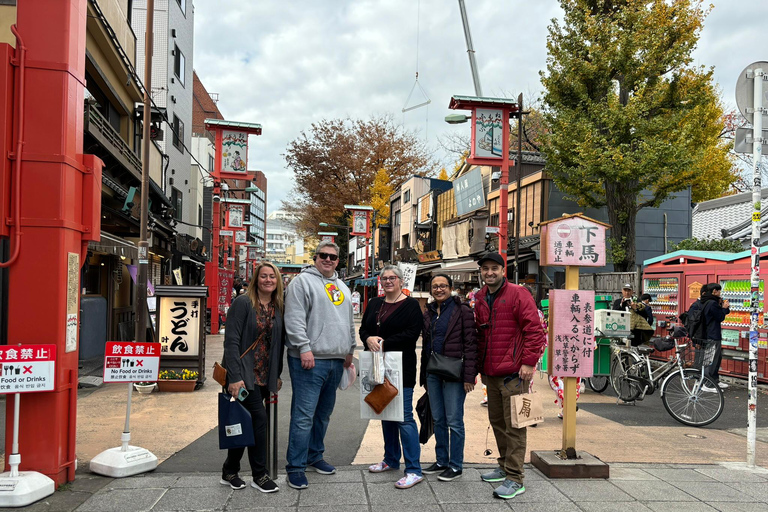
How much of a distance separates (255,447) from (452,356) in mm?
1735

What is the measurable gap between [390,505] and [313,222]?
44.8 m

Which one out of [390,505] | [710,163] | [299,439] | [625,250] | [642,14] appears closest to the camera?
[390,505]

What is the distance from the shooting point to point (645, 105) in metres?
19.0

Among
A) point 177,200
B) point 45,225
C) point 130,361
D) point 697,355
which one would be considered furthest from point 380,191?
point 45,225

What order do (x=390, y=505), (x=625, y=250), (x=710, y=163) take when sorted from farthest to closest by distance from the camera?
(x=710, y=163)
(x=625, y=250)
(x=390, y=505)

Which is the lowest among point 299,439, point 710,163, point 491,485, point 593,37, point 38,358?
point 491,485

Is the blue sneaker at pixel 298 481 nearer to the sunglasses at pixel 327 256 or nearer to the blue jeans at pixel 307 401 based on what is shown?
the blue jeans at pixel 307 401

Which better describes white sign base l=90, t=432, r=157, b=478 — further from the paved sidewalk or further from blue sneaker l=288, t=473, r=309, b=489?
blue sneaker l=288, t=473, r=309, b=489

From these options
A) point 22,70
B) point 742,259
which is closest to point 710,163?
point 742,259

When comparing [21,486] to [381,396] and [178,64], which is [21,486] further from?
[178,64]

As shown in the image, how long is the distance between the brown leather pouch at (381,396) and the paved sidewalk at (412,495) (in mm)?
629

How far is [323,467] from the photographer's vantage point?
A: 5500 millimetres

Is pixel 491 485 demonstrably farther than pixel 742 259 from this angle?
No

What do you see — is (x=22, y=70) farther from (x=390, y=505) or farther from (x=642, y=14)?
(x=642, y=14)
